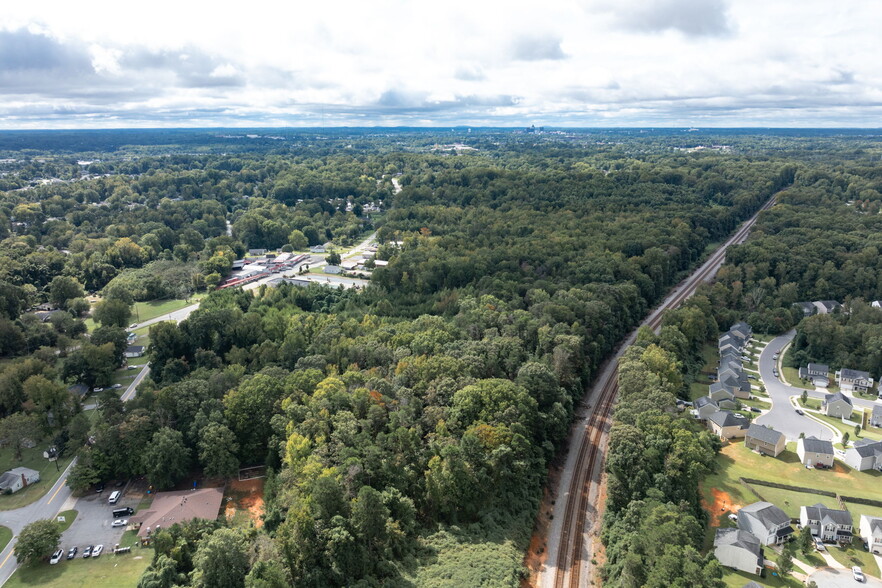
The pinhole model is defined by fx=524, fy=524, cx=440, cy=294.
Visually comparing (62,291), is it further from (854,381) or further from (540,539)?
(854,381)

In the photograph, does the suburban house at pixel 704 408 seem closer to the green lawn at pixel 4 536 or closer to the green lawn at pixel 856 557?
the green lawn at pixel 856 557

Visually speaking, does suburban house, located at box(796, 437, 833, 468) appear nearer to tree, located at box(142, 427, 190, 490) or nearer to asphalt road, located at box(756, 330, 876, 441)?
asphalt road, located at box(756, 330, 876, 441)

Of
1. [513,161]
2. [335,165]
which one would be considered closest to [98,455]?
[335,165]

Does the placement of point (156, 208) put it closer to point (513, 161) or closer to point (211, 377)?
point (211, 377)

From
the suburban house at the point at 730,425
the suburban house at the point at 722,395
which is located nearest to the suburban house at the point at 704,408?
the suburban house at the point at 722,395

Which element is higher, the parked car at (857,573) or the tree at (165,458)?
the tree at (165,458)
